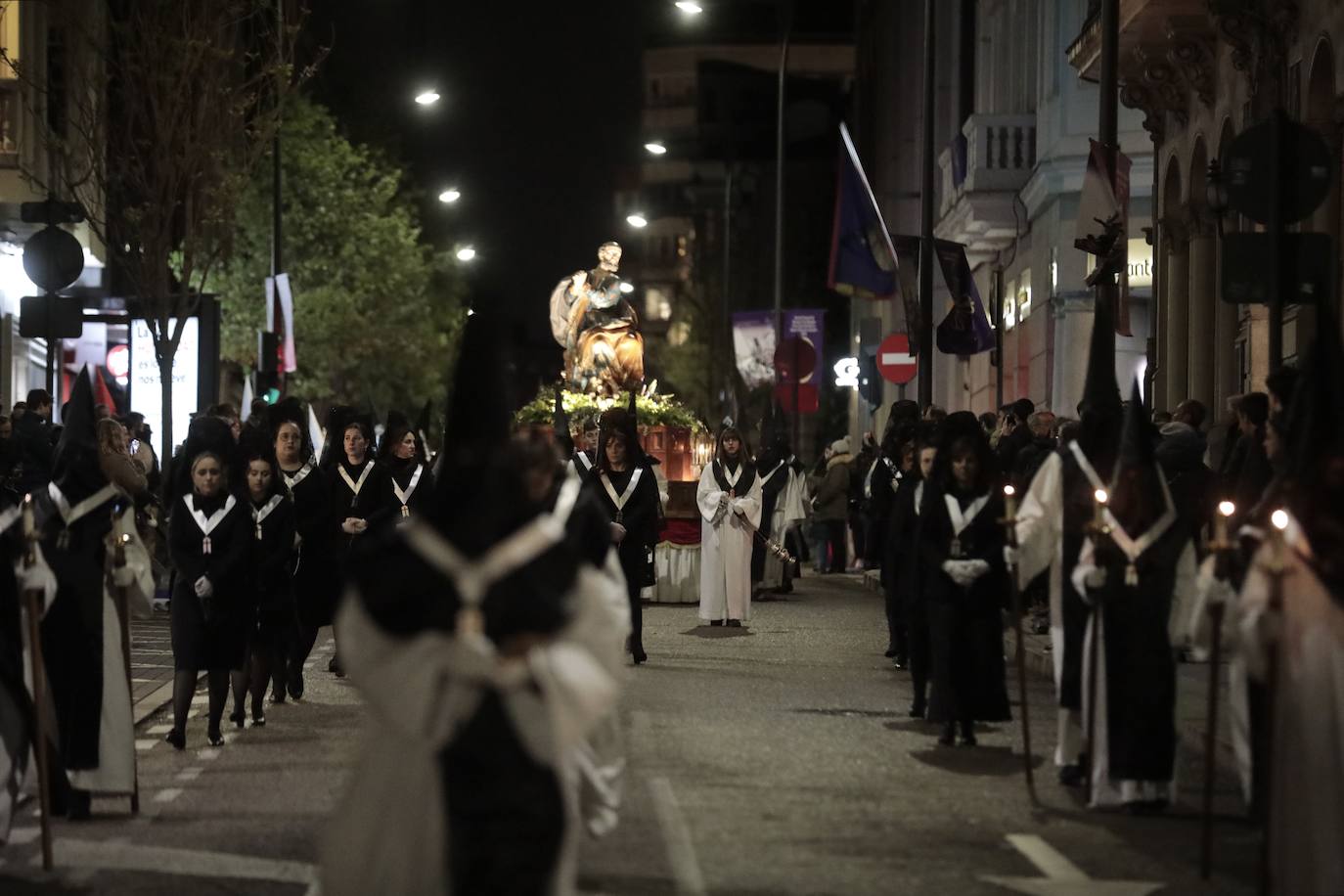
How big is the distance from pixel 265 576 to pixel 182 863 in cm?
568

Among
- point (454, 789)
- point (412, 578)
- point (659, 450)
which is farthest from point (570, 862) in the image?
point (659, 450)

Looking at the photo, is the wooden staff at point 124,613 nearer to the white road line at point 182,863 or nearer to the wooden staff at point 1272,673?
the white road line at point 182,863

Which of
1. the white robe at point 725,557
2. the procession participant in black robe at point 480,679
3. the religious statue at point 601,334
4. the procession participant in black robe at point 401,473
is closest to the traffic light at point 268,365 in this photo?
the religious statue at point 601,334

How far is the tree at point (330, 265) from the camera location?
59.3m

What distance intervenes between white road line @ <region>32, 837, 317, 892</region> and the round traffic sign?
1164 inches

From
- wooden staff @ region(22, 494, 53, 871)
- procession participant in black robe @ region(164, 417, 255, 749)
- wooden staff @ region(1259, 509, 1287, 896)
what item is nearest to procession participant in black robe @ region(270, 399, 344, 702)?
procession participant in black robe @ region(164, 417, 255, 749)

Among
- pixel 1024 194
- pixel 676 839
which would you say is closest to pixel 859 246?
pixel 1024 194

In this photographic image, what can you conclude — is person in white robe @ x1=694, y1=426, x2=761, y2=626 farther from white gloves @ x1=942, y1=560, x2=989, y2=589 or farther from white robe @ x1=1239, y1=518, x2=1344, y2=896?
white robe @ x1=1239, y1=518, x2=1344, y2=896

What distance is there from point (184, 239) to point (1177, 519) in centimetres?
1866

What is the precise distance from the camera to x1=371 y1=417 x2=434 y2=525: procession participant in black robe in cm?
1862

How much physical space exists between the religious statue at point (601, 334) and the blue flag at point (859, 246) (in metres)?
6.88

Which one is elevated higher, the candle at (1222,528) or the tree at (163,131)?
the tree at (163,131)

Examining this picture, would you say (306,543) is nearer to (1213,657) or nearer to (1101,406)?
(1101,406)

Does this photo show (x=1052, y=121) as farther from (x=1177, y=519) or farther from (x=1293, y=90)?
(x=1177, y=519)
